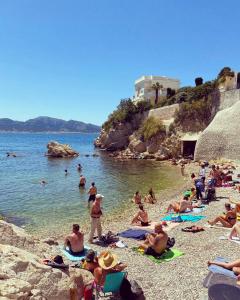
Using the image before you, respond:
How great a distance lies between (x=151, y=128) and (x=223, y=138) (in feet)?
51.7

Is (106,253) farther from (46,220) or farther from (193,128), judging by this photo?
(193,128)

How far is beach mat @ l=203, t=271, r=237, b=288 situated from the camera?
7687mm

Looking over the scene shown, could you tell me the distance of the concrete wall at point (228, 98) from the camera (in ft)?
127

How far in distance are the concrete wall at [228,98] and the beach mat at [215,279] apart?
3327 cm

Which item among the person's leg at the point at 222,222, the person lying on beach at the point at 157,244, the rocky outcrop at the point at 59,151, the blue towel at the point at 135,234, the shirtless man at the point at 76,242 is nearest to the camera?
the person lying on beach at the point at 157,244

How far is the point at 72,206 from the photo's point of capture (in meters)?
20.1

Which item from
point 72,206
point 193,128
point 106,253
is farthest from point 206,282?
point 193,128

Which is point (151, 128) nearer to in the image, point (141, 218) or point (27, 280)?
point (141, 218)

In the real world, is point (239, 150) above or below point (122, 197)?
above

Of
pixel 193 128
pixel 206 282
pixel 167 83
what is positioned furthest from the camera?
pixel 167 83

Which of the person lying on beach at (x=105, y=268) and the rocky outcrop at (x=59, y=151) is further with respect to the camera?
the rocky outcrop at (x=59, y=151)

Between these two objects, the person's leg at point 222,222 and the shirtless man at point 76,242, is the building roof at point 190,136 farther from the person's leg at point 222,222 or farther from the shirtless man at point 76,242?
the shirtless man at point 76,242

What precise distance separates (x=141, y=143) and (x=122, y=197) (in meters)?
30.8

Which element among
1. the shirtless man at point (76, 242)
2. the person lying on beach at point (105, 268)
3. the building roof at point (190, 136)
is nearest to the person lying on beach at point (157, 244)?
the shirtless man at point (76, 242)
